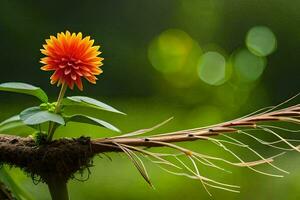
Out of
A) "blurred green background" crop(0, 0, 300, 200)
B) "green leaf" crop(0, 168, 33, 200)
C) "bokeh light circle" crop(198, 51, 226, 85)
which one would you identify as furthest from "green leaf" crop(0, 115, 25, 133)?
"bokeh light circle" crop(198, 51, 226, 85)

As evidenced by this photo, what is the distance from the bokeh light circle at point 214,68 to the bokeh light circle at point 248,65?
3 cm

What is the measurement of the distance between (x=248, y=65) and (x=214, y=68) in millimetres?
79

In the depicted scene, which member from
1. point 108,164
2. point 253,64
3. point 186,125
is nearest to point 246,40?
point 253,64

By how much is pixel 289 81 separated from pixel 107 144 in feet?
2.71

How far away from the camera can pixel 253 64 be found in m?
1.21

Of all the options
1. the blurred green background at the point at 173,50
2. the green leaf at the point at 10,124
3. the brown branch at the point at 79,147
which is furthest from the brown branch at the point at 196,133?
the blurred green background at the point at 173,50

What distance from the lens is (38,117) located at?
18.1 inches

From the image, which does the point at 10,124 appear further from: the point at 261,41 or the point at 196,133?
the point at 261,41

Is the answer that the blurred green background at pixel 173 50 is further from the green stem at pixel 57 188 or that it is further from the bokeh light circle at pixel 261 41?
the green stem at pixel 57 188

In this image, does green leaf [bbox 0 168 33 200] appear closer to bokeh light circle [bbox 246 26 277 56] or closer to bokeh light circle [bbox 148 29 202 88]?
bokeh light circle [bbox 148 29 202 88]

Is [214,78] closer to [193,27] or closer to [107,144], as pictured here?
[193,27]

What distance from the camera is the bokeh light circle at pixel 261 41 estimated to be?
1.21 metres

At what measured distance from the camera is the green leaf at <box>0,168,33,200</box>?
1.89ft

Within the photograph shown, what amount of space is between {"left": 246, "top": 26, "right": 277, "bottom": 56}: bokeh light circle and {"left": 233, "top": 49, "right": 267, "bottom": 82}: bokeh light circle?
1cm
